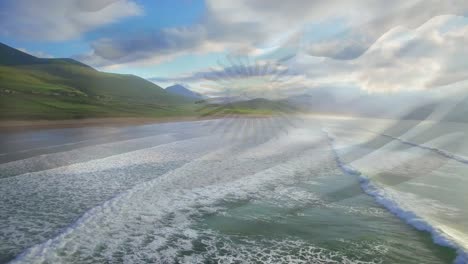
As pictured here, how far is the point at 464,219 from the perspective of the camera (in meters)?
12.6

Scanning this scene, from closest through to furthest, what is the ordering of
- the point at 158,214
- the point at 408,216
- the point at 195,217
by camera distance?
1. the point at 195,217
2. the point at 158,214
3. the point at 408,216

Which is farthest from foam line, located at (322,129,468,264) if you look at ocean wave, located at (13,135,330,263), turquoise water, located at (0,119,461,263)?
ocean wave, located at (13,135,330,263)

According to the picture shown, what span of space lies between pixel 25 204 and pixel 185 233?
715 cm

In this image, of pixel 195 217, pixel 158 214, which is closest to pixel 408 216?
pixel 195 217

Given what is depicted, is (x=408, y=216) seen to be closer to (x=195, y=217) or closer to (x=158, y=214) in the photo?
(x=195, y=217)

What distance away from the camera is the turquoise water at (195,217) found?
9.09m

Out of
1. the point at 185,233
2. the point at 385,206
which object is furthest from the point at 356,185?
the point at 185,233

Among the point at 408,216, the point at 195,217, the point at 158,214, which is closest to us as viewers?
the point at 195,217

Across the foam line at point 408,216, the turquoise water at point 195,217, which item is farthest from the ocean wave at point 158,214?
the foam line at point 408,216

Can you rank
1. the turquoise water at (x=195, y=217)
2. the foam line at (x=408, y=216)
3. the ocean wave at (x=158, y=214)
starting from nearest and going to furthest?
1. the ocean wave at (x=158, y=214)
2. the turquoise water at (x=195, y=217)
3. the foam line at (x=408, y=216)

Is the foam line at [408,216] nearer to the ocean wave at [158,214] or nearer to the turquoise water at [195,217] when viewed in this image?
the turquoise water at [195,217]

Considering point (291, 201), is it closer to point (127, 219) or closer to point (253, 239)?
point (253, 239)

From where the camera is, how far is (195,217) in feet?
40.4

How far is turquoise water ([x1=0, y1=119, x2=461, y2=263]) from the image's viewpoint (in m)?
9.09
